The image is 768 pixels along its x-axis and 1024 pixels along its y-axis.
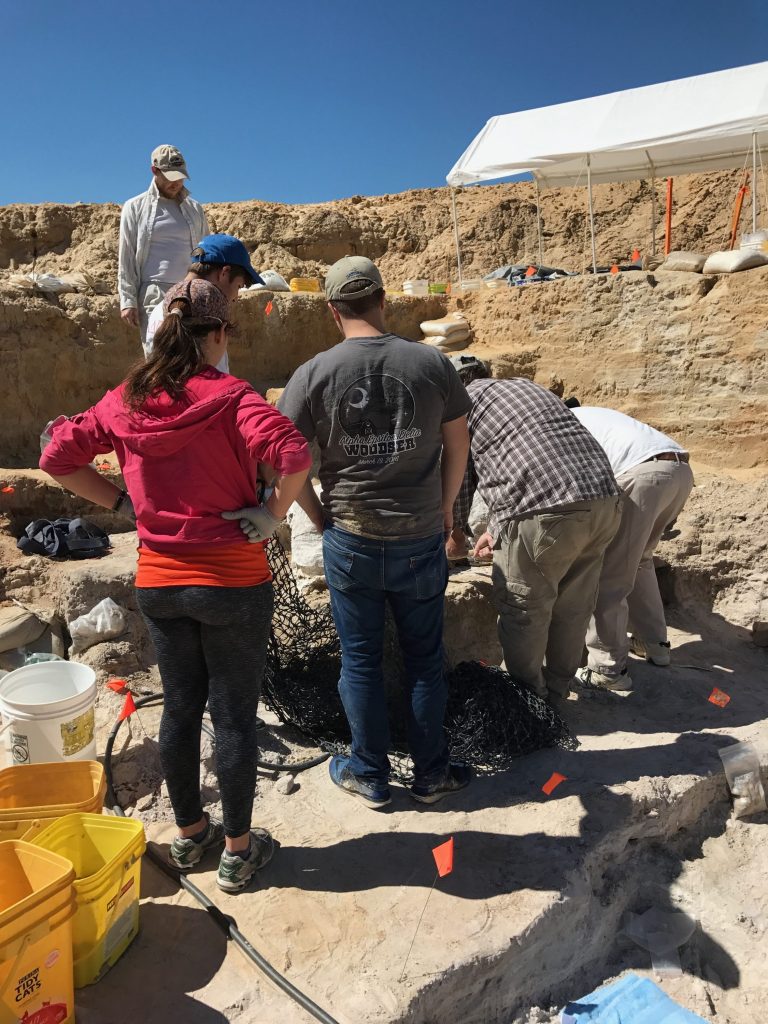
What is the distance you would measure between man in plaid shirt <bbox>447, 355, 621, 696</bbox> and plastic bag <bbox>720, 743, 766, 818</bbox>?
2.73 ft

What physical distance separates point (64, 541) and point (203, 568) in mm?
3170

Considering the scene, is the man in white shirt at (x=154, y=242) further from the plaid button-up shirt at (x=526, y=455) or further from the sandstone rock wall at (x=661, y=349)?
the sandstone rock wall at (x=661, y=349)

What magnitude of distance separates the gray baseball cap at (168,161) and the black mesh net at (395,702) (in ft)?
6.84

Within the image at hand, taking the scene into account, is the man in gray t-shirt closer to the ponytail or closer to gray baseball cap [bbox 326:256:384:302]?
gray baseball cap [bbox 326:256:384:302]

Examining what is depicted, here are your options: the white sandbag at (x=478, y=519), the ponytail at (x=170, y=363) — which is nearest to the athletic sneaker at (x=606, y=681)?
the white sandbag at (x=478, y=519)

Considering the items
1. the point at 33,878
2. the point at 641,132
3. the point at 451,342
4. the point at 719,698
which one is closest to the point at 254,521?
the point at 33,878

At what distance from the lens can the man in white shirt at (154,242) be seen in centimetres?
424

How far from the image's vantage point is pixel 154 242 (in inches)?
169

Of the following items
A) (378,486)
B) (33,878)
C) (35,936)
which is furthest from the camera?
(378,486)

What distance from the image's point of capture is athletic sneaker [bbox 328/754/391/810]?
2979mm

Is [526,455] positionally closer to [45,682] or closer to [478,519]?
[478,519]

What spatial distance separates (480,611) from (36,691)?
238 cm

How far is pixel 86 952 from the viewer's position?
211 cm

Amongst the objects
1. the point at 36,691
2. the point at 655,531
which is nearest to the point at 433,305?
the point at 655,531
